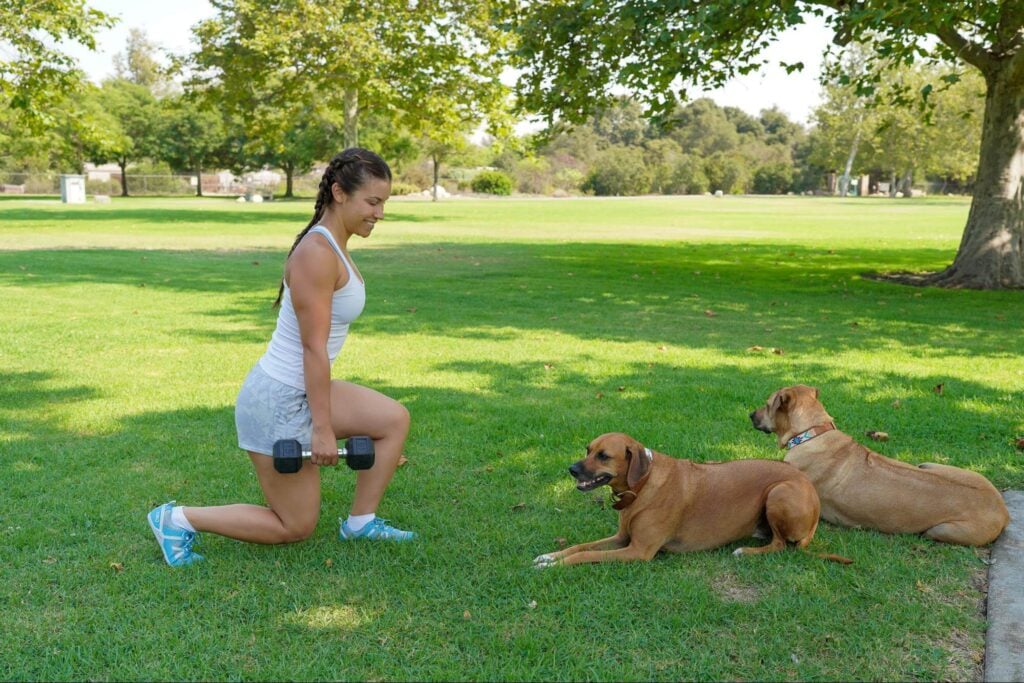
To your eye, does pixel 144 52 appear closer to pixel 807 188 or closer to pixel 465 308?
pixel 807 188

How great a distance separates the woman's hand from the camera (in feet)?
14.0

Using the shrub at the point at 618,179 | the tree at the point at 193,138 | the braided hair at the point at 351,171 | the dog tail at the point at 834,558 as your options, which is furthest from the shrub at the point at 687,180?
the braided hair at the point at 351,171

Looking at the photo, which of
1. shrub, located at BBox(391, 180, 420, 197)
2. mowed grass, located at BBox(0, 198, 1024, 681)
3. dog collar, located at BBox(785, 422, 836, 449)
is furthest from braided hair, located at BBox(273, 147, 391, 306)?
shrub, located at BBox(391, 180, 420, 197)

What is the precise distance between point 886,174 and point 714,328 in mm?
108955

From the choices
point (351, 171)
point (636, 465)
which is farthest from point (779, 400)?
point (351, 171)

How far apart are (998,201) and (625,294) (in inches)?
274

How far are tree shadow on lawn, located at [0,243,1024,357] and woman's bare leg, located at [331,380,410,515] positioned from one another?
632 centimetres

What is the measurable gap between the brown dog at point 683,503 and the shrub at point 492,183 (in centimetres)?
8188

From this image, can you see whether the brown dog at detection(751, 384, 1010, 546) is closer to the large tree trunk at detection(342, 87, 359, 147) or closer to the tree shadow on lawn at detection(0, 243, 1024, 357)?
the tree shadow on lawn at detection(0, 243, 1024, 357)

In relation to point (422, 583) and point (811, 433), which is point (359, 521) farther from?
point (811, 433)

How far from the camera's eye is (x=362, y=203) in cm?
432

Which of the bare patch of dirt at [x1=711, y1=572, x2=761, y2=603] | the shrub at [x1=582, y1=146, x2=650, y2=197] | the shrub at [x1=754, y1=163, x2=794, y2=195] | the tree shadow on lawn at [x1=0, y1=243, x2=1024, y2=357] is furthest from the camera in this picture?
the shrub at [x1=754, y1=163, x2=794, y2=195]

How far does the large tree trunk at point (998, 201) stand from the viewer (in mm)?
15469

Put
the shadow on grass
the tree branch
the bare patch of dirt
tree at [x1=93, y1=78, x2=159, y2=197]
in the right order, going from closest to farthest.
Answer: the shadow on grass → the bare patch of dirt → the tree branch → tree at [x1=93, y1=78, x2=159, y2=197]
